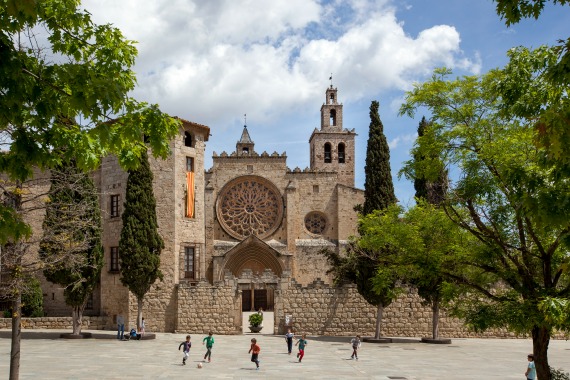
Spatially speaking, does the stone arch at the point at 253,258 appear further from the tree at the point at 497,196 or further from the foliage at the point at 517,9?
the foliage at the point at 517,9

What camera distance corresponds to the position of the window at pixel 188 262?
31814 millimetres

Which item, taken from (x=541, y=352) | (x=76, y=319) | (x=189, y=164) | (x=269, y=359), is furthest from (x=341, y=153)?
(x=541, y=352)

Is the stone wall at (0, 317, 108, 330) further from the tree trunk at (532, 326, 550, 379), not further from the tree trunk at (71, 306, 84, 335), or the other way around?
the tree trunk at (532, 326, 550, 379)

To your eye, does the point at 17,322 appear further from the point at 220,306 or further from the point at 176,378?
the point at 220,306

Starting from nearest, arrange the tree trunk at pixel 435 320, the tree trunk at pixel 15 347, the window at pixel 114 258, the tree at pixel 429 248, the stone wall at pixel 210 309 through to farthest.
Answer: the tree trunk at pixel 15 347 < the tree at pixel 429 248 < the tree trunk at pixel 435 320 < the stone wall at pixel 210 309 < the window at pixel 114 258

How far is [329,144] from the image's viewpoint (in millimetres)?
51750

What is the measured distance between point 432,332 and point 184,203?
13.9m

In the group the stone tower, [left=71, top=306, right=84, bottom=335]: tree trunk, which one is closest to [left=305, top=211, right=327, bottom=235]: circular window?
the stone tower

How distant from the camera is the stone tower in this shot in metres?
50.8

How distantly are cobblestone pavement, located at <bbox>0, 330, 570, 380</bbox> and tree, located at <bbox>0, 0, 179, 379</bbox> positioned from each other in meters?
10.4

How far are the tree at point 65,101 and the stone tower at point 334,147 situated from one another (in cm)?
4309

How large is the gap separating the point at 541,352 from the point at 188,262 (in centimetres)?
2312

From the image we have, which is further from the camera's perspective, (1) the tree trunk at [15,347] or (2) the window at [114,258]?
(2) the window at [114,258]

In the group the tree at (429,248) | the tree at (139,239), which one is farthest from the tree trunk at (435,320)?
the tree at (429,248)
